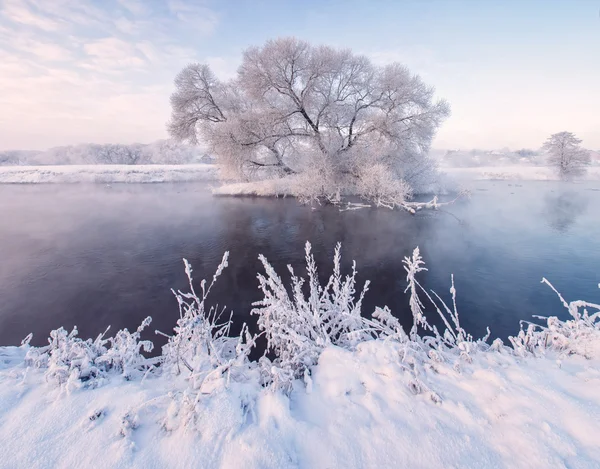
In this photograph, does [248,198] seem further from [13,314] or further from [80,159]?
[80,159]

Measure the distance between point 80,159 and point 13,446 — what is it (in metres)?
64.9

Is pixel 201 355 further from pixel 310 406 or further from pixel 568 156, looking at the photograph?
pixel 568 156

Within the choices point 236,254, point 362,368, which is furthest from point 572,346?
point 236,254

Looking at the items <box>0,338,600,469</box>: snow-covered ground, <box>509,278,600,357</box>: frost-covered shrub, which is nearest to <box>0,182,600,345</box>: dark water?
<box>509,278,600,357</box>: frost-covered shrub

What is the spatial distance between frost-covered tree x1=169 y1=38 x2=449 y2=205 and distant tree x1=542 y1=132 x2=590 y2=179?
2019 centimetres

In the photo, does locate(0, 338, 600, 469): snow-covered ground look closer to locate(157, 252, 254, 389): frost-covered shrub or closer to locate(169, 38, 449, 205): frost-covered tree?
locate(157, 252, 254, 389): frost-covered shrub

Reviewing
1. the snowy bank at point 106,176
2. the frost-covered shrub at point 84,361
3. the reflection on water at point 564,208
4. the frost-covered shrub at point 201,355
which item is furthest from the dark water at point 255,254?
the snowy bank at point 106,176

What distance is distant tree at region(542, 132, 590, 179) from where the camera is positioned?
28234mm

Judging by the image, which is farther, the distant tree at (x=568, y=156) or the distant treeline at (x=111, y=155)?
the distant treeline at (x=111, y=155)

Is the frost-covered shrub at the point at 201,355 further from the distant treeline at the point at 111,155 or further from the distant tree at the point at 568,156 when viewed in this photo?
the distant treeline at the point at 111,155

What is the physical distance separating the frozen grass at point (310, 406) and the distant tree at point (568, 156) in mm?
35155

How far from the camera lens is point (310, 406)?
2.37 m

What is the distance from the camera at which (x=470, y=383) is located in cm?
249

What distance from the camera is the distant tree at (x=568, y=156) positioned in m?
28.2
